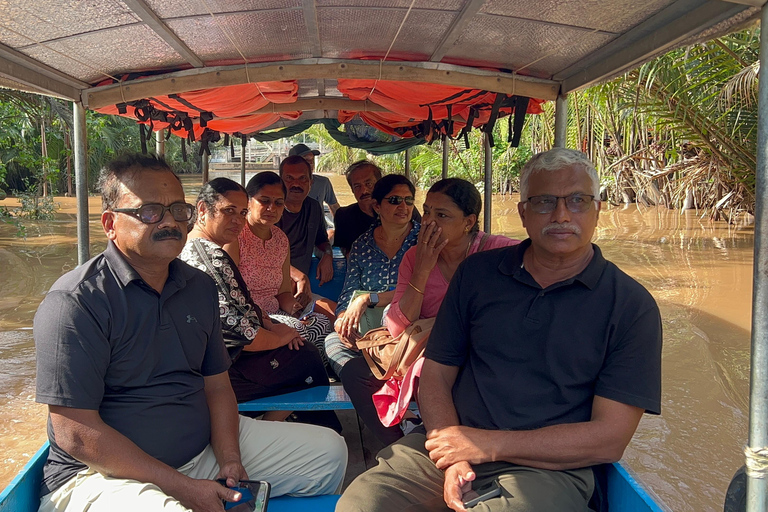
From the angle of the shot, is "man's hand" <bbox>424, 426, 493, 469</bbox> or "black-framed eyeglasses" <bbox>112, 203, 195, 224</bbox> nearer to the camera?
"man's hand" <bbox>424, 426, 493, 469</bbox>

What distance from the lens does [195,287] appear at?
90.4 inches

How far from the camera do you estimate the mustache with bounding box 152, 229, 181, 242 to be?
2.13 m

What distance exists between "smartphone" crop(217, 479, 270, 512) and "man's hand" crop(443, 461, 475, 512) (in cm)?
60

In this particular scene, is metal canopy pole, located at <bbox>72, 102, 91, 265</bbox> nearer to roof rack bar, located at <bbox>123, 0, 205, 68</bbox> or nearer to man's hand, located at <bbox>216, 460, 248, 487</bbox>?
roof rack bar, located at <bbox>123, 0, 205, 68</bbox>

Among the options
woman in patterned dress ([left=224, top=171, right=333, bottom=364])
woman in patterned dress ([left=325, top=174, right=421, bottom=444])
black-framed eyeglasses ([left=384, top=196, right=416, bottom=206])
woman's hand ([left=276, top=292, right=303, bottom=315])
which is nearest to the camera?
woman in patterned dress ([left=325, top=174, right=421, bottom=444])

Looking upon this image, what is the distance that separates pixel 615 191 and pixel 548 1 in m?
17.0

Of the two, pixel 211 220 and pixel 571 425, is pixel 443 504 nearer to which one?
pixel 571 425

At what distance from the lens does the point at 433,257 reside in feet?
9.47

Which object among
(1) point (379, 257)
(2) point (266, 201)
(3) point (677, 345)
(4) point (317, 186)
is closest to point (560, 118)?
(1) point (379, 257)

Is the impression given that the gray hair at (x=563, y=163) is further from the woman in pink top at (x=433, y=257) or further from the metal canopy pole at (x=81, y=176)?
the metal canopy pole at (x=81, y=176)

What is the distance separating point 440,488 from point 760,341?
1.06 m

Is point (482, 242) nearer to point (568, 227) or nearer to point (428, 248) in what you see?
point (428, 248)

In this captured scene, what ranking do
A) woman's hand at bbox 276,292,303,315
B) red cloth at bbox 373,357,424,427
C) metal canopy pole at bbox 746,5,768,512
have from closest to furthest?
1. metal canopy pole at bbox 746,5,768,512
2. red cloth at bbox 373,357,424,427
3. woman's hand at bbox 276,292,303,315

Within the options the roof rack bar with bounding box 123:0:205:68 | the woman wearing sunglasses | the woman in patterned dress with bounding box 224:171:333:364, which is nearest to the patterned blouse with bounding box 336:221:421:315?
the woman wearing sunglasses
